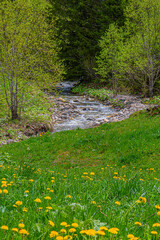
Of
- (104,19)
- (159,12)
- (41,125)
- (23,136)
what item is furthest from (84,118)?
(104,19)

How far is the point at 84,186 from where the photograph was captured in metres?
3.89

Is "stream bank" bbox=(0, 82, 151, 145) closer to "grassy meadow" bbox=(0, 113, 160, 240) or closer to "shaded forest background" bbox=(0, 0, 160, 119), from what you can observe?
"shaded forest background" bbox=(0, 0, 160, 119)

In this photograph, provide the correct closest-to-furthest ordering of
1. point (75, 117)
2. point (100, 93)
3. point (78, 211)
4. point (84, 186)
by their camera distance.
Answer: point (78, 211)
point (84, 186)
point (75, 117)
point (100, 93)

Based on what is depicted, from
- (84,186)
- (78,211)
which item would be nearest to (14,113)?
(84,186)

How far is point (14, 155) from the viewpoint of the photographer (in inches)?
408

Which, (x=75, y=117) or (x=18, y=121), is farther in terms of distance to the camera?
(x=75, y=117)

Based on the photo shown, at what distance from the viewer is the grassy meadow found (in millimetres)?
1986

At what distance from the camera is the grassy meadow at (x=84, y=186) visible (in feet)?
6.52

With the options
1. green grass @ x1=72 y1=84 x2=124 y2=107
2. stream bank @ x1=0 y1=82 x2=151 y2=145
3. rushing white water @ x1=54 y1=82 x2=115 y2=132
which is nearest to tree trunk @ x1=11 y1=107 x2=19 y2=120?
stream bank @ x1=0 y1=82 x2=151 y2=145

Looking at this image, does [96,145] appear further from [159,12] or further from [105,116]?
[159,12]

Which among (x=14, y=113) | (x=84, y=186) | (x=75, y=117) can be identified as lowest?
(x=75, y=117)

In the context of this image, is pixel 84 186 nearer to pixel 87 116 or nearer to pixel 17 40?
pixel 17 40

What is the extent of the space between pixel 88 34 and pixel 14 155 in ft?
116

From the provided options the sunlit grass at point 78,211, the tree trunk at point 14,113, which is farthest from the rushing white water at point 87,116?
the sunlit grass at point 78,211
